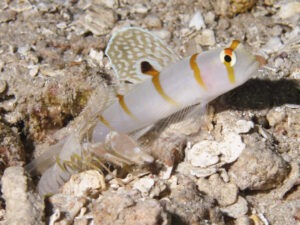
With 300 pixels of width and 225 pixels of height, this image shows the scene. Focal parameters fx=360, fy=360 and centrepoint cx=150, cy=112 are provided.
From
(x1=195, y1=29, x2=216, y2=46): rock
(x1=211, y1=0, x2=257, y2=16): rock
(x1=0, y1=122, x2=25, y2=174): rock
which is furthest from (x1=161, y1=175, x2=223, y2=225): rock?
(x1=211, y1=0, x2=257, y2=16): rock

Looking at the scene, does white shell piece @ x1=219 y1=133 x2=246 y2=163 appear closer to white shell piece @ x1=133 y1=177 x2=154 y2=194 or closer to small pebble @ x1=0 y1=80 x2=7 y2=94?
white shell piece @ x1=133 y1=177 x2=154 y2=194

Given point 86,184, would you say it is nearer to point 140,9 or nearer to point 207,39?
point 207,39

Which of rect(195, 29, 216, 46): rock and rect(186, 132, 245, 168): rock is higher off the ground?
rect(195, 29, 216, 46): rock

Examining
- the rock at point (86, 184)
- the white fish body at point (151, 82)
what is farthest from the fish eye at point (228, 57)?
the rock at point (86, 184)

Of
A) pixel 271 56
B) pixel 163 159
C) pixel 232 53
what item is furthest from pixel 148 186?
pixel 271 56

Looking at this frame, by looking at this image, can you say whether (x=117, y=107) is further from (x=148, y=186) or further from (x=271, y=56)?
(x=271, y=56)

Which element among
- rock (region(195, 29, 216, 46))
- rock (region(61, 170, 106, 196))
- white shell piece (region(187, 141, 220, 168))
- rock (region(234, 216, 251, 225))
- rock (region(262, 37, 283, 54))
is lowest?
rock (region(234, 216, 251, 225))

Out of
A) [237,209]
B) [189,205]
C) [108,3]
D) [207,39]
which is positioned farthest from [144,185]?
[108,3]

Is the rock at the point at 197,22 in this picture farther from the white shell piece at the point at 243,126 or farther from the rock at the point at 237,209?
the rock at the point at 237,209
